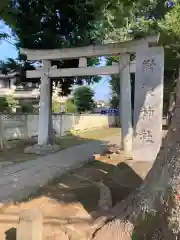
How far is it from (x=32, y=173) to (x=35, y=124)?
1015 centimetres

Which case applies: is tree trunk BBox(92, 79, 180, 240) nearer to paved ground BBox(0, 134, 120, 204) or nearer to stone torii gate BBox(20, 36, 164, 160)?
paved ground BBox(0, 134, 120, 204)

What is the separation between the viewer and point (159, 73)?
972 cm

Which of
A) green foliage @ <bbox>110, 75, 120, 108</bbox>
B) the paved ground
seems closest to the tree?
green foliage @ <bbox>110, 75, 120, 108</bbox>

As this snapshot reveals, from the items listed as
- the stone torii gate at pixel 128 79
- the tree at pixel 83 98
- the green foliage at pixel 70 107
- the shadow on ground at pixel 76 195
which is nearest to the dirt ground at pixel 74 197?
the shadow on ground at pixel 76 195

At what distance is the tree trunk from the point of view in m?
3.79

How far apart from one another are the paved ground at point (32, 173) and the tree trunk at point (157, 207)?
109 inches

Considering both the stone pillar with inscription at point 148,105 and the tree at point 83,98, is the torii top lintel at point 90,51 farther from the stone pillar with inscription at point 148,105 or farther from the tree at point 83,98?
the tree at point 83,98

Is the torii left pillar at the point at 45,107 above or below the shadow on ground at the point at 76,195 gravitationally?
above

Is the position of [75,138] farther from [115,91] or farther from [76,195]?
[115,91]

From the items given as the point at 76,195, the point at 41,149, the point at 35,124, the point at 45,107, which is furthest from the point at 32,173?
the point at 35,124

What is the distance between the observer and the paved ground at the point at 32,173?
23.3 ft

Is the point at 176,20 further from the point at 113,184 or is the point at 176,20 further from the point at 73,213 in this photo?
the point at 73,213

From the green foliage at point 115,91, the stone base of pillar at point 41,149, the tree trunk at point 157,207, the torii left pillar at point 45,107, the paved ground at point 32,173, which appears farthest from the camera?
the green foliage at point 115,91

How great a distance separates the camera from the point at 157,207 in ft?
13.2
